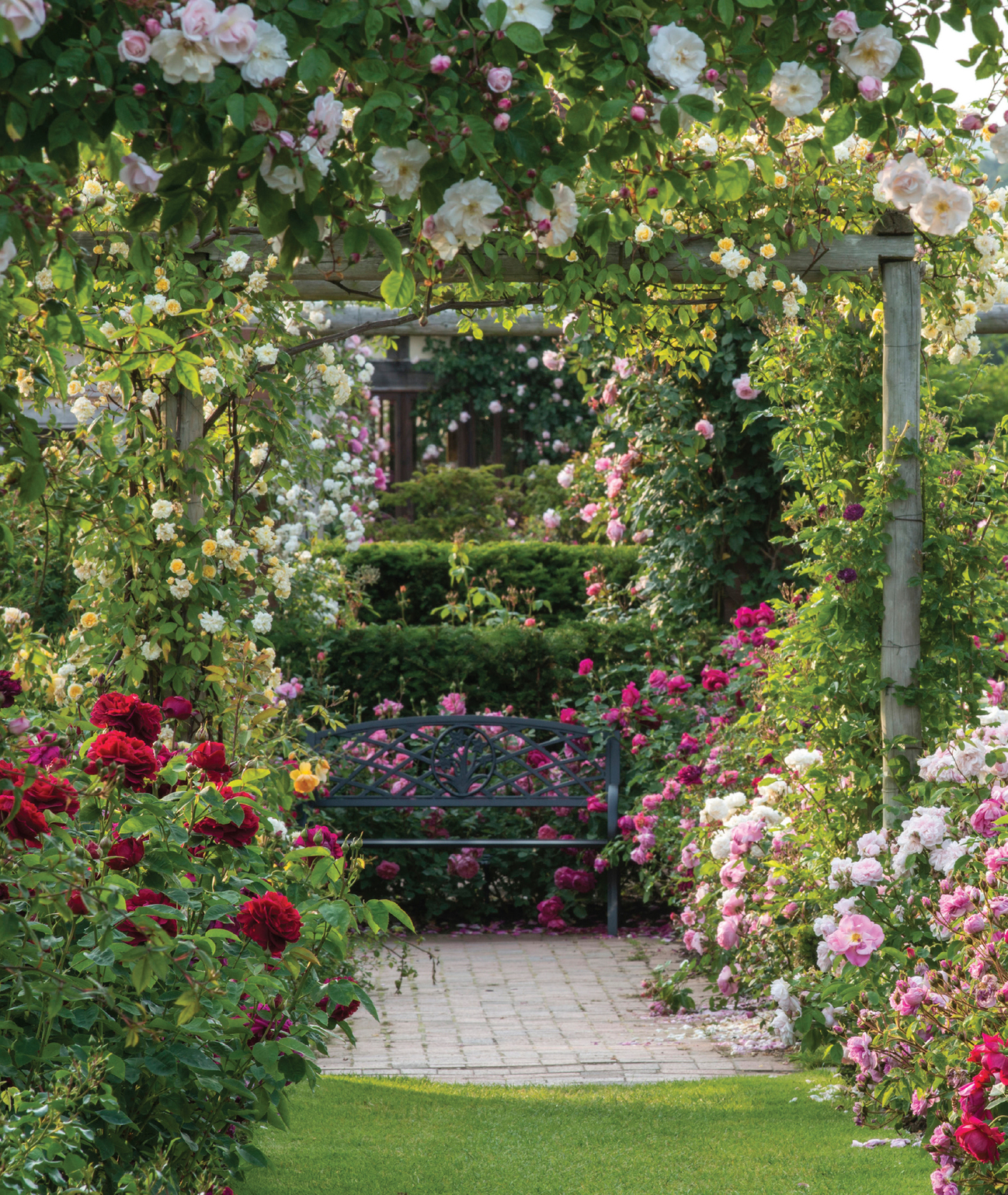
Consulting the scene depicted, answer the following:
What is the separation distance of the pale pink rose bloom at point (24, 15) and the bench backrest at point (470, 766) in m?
4.51

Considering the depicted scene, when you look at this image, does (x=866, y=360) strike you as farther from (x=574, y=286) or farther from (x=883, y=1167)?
(x=883, y=1167)

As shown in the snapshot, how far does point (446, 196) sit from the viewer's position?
1.97 m

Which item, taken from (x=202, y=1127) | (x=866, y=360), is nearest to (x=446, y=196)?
(x=202, y=1127)

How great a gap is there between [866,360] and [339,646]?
3.19 m

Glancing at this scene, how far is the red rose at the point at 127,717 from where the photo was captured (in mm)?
2594

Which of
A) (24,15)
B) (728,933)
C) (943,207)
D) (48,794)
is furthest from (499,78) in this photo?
(728,933)

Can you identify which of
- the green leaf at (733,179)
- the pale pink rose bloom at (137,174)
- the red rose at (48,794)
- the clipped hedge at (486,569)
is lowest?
the red rose at (48,794)

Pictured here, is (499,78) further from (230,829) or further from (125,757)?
(230,829)

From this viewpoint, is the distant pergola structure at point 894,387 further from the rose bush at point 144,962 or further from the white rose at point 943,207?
the rose bush at point 144,962

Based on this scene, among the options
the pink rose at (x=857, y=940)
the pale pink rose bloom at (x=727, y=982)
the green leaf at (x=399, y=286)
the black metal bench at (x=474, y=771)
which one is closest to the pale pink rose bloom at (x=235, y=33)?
the green leaf at (x=399, y=286)

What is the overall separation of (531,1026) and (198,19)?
373 centimetres

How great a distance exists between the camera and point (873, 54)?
78.6 inches

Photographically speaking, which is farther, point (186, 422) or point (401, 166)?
point (186, 422)

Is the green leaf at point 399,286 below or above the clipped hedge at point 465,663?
above
